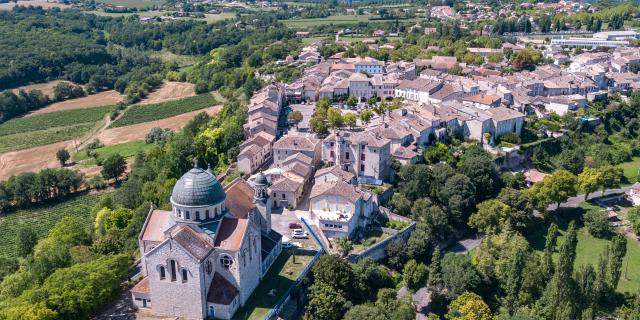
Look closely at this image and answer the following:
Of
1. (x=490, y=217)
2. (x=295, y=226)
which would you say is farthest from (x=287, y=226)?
(x=490, y=217)

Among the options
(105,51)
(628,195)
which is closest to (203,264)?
(628,195)

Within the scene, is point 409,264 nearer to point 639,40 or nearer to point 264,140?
point 264,140

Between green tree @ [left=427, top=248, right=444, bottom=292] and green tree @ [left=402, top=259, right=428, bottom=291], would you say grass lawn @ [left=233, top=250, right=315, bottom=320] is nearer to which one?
green tree @ [left=402, top=259, right=428, bottom=291]

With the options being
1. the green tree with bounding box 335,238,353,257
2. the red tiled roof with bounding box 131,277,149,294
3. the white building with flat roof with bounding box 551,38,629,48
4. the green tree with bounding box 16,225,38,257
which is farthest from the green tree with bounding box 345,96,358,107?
the white building with flat roof with bounding box 551,38,629,48

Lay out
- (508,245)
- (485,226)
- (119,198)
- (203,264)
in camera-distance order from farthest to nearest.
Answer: (119,198)
(485,226)
(508,245)
(203,264)

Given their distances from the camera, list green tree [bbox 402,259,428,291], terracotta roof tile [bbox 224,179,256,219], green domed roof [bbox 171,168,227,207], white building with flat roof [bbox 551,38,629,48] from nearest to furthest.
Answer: green domed roof [bbox 171,168,227,207]
terracotta roof tile [bbox 224,179,256,219]
green tree [bbox 402,259,428,291]
white building with flat roof [bbox 551,38,629,48]

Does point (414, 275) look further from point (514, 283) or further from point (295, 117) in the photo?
point (295, 117)

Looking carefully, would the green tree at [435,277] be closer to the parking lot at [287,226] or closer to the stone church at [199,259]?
the parking lot at [287,226]
